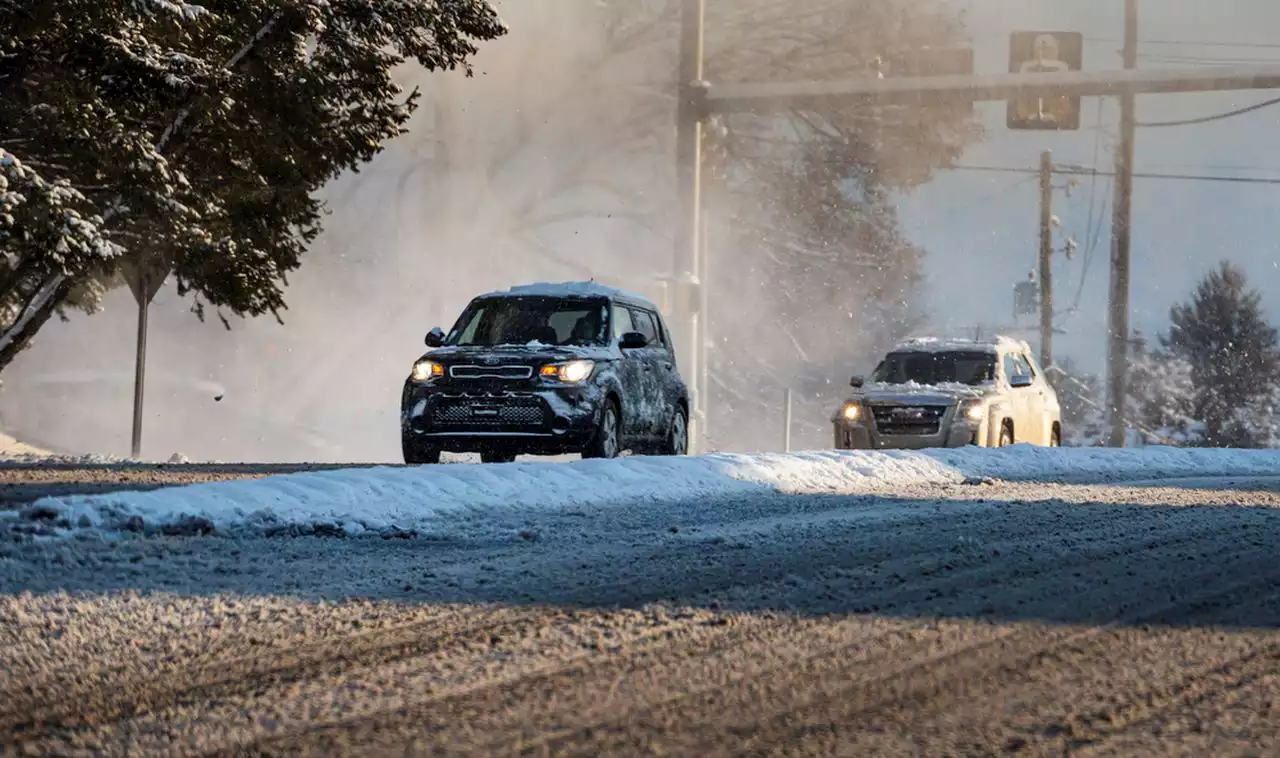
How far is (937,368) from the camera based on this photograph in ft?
76.4

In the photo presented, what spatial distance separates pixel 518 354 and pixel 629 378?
141 cm

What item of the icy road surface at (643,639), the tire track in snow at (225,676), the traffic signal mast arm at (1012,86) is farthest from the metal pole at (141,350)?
the tire track in snow at (225,676)

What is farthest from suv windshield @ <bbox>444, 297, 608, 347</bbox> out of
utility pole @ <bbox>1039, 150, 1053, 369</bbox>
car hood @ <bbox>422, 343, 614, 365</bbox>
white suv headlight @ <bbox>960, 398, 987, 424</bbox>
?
utility pole @ <bbox>1039, 150, 1053, 369</bbox>

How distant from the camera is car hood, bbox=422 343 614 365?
16188mm

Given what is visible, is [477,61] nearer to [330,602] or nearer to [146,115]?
[146,115]

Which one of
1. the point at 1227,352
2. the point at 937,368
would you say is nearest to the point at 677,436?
the point at 937,368

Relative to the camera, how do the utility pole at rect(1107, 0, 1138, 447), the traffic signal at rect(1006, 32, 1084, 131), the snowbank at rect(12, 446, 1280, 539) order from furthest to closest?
the utility pole at rect(1107, 0, 1138, 447) → the traffic signal at rect(1006, 32, 1084, 131) → the snowbank at rect(12, 446, 1280, 539)

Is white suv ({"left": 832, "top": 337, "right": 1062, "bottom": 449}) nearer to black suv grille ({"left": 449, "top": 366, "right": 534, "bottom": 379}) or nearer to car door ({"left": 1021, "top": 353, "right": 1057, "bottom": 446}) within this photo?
car door ({"left": 1021, "top": 353, "right": 1057, "bottom": 446})

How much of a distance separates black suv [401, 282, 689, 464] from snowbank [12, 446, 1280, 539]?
1285mm

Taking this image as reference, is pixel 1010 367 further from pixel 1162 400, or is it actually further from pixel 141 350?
pixel 1162 400

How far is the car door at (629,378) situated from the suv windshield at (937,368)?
5995mm

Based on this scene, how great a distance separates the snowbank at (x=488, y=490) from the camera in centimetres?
985

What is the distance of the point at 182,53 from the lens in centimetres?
1716

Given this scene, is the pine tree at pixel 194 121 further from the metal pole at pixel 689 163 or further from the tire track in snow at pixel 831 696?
the metal pole at pixel 689 163
